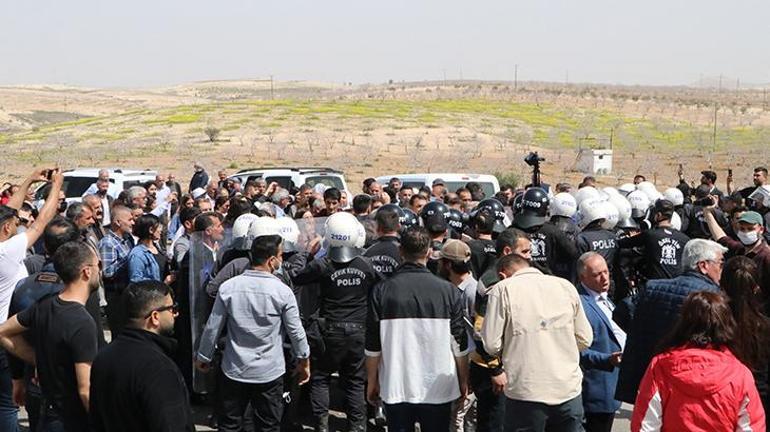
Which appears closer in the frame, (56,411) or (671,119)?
(56,411)

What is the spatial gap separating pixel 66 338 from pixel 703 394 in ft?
10.7

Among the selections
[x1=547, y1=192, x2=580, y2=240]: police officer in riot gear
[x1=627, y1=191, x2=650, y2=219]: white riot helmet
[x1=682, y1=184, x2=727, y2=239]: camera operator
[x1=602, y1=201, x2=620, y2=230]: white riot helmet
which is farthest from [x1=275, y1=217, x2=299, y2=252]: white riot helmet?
[x1=682, y1=184, x2=727, y2=239]: camera operator

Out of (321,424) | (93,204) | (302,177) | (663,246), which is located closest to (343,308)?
(321,424)

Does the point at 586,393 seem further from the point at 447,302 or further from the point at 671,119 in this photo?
the point at 671,119

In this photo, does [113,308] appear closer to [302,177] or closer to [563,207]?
[563,207]

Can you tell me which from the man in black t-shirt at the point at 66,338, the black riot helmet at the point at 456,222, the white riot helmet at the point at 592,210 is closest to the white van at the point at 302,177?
the black riot helmet at the point at 456,222

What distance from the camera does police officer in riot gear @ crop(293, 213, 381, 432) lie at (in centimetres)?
702

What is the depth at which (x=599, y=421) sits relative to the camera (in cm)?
586

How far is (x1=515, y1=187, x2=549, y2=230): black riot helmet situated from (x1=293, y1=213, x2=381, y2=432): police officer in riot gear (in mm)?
2047

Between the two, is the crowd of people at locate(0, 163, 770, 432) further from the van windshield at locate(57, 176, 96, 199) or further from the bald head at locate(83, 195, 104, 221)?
the van windshield at locate(57, 176, 96, 199)

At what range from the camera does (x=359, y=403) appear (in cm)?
732

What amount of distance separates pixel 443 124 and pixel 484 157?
12102 mm

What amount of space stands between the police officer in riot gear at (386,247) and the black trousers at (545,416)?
2.07 meters

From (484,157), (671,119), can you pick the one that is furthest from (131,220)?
(671,119)
